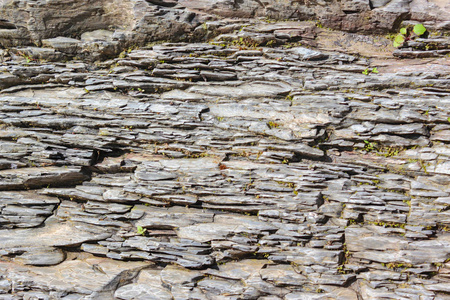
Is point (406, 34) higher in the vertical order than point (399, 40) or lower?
higher

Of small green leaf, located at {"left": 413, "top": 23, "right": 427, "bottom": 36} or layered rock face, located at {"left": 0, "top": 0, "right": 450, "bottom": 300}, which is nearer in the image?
layered rock face, located at {"left": 0, "top": 0, "right": 450, "bottom": 300}

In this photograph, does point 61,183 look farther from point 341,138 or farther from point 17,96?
point 341,138

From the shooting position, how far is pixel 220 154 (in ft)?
34.0

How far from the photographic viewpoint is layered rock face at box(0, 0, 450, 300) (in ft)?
29.2

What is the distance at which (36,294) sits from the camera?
9.05m

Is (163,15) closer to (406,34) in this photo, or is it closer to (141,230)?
(141,230)

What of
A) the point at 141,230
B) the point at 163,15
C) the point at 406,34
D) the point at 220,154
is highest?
the point at 406,34

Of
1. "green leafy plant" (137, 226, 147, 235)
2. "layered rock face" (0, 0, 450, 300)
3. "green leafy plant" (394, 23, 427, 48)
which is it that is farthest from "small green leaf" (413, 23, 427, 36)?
"green leafy plant" (137, 226, 147, 235)

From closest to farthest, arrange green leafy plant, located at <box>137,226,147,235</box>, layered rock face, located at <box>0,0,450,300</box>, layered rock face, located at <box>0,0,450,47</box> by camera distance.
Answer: layered rock face, located at <box>0,0,450,300</box>
green leafy plant, located at <box>137,226,147,235</box>
layered rock face, located at <box>0,0,450,47</box>

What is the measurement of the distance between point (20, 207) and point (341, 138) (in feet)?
36.5

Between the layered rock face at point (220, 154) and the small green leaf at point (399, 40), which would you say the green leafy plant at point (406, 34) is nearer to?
the small green leaf at point (399, 40)

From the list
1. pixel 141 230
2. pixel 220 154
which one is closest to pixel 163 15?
pixel 220 154

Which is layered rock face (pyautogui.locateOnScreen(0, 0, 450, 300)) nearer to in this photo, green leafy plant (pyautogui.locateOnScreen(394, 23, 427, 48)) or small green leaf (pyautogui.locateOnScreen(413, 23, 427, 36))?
green leafy plant (pyautogui.locateOnScreen(394, 23, 427, 48))

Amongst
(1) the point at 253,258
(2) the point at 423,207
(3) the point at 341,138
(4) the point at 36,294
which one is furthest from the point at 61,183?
(2) the point at 423,207
